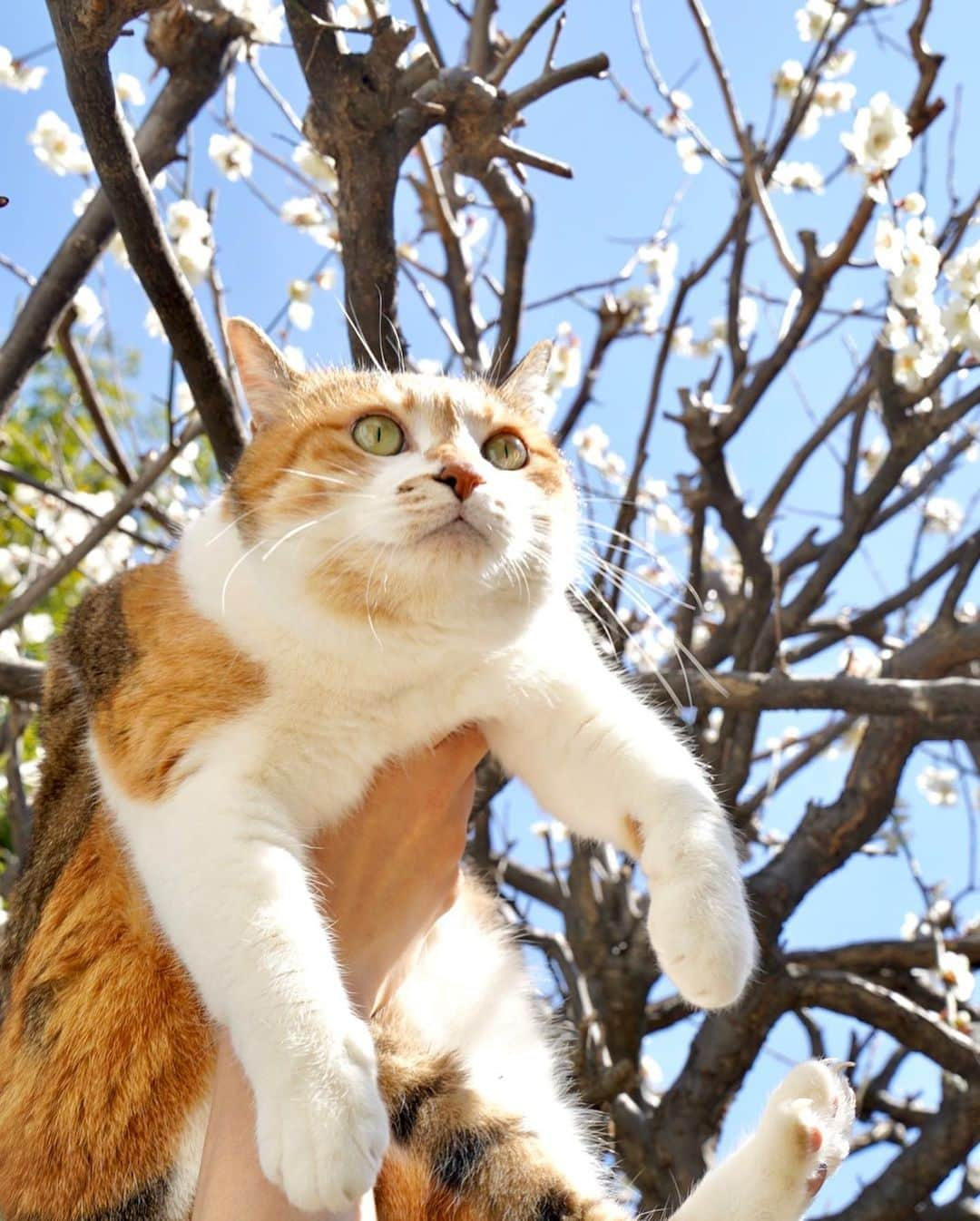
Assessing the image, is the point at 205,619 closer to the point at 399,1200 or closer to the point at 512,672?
the point at 512,672

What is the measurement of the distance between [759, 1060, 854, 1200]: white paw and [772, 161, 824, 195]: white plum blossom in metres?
3.50

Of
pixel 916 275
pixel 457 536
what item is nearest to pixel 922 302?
pixel 916 275

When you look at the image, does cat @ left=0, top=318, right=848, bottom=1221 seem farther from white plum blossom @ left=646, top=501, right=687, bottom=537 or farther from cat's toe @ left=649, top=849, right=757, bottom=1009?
white plum blossom @ left=646, top=501, right=687, bottom=537

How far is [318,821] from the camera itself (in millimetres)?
1777

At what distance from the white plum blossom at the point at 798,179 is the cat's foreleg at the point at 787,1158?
138 inches

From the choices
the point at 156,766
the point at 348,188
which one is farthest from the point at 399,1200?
the point at 348,188

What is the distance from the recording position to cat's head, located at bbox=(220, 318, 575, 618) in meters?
1.72

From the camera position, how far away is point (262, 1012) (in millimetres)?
1348

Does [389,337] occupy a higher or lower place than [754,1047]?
higher

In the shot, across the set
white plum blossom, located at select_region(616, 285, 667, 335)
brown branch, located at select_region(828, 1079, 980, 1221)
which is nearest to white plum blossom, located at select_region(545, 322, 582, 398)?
white plum blossom, located at select_region(616, 285, 667, 335)

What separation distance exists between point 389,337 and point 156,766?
1522mm

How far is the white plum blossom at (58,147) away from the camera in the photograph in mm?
3764

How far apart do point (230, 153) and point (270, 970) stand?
3650mm

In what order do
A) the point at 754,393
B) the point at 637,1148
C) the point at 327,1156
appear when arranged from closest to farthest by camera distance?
the point at 327,1156, the point at 637,1148, the point at 754,393
